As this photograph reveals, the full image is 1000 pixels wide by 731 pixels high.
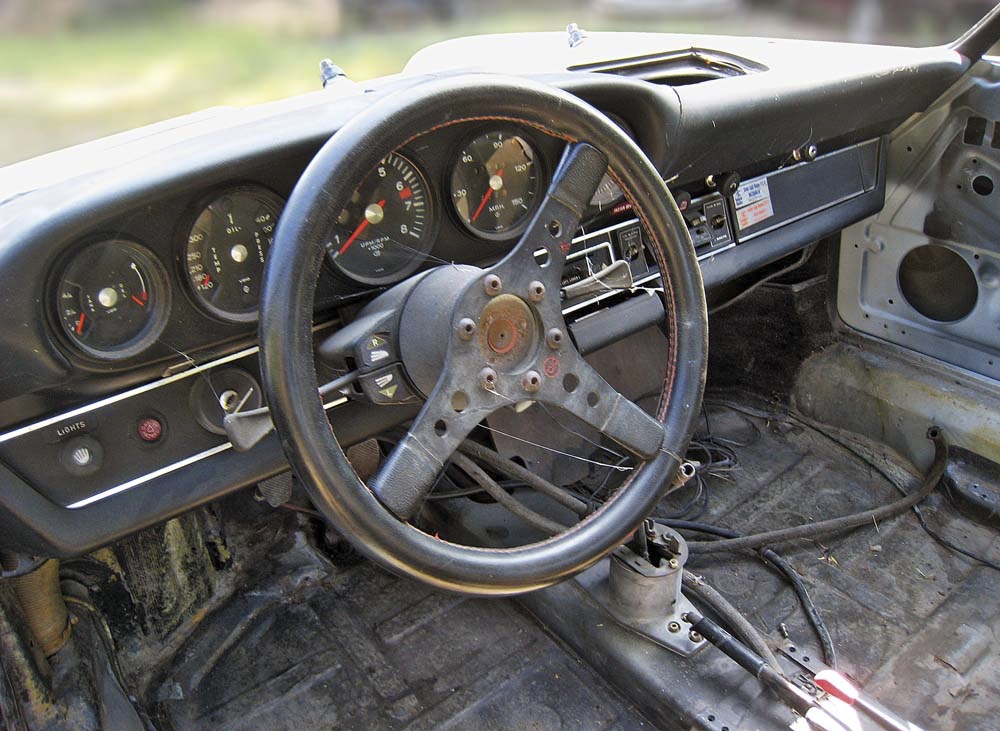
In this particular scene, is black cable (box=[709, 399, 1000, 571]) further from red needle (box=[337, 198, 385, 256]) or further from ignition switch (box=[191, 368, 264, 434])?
ignition switch (box=[191, 368, 264, 434])

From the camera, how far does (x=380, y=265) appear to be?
1.65m

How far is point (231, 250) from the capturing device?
4.99 feet

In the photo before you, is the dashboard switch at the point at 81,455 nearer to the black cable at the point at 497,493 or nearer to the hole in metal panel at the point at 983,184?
the black cable at the point at 497,493

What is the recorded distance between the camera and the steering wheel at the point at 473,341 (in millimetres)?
1227

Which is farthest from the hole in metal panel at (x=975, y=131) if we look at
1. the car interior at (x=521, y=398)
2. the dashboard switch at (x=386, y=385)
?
the dashboard switch at (x=386, y=385)

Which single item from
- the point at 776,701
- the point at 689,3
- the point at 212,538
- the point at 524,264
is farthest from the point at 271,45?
the point at 776,701

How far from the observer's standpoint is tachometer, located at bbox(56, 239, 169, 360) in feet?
4.55

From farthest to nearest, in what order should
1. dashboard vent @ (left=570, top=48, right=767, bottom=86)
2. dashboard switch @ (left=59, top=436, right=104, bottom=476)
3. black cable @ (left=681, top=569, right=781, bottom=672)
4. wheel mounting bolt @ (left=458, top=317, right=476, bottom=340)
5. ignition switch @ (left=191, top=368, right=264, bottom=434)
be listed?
dashboard vent @ (left=570, top=48, right=767, bottom=86), black cable @ (left=681, top=569, right=781, bottom=672), ignition switch @ (left=191, top=368, right=264, bottom=434), dashboard switch @ (left=59, top=436, right=104, bottom=476), wheel mounting bolt @ (left=458, top=317, right=476, bottom=340)

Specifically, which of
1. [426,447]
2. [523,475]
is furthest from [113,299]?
[523,475]

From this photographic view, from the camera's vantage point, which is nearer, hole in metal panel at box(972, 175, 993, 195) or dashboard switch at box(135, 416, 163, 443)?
dashboard switch at box(135, 416, 163, 443)

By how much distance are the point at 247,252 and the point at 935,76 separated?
1784 millimetres

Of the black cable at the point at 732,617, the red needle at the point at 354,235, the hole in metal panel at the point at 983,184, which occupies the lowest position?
the black cable at the point at 732,617

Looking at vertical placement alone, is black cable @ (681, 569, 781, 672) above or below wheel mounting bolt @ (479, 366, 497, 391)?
below

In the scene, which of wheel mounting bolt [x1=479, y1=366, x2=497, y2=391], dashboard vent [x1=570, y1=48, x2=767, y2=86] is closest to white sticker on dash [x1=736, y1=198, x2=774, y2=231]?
dashboard vent [x1=570, y1=48, x2=767, y2=86]
